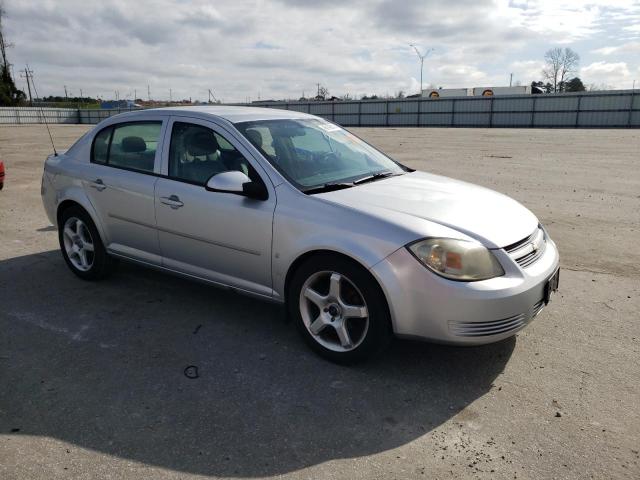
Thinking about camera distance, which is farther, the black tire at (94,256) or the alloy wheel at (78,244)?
the alloy wheel at (78,244)

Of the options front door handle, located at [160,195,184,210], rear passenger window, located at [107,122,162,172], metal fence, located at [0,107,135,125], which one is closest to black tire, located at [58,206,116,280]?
rear passenger window, located at [107,122,162,172]

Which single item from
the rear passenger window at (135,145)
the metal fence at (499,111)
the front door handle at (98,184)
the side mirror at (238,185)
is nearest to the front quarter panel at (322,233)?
the side mirror at (238,185)

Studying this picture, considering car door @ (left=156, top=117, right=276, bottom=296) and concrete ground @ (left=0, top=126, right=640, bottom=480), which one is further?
car door @ (left=156, top=117, right=276, bottom=296)

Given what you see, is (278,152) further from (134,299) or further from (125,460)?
(125,460)

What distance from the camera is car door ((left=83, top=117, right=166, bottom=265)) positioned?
4.47m

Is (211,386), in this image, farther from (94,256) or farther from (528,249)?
(94,256)

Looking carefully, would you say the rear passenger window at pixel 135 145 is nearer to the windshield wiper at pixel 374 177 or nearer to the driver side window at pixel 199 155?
the driver side window at pixel 199 155

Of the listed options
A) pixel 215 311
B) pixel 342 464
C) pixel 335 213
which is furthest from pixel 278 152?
pixel 342 464

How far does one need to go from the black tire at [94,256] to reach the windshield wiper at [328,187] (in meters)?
2.35

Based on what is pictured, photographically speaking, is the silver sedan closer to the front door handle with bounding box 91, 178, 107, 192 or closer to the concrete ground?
the front door handle with bounding box 91, 178, 107, 192

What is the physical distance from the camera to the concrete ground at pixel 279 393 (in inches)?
103

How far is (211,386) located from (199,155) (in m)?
1.85

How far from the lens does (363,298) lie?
10.8 ft

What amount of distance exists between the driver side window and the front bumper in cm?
143
